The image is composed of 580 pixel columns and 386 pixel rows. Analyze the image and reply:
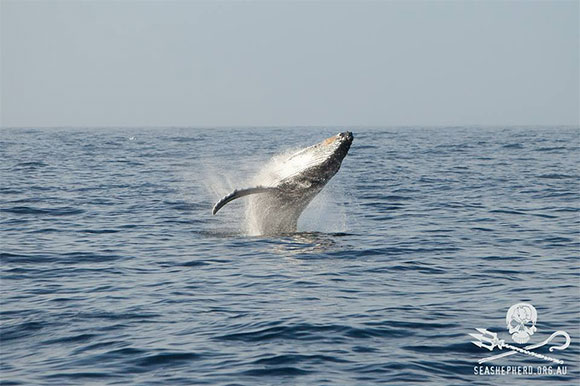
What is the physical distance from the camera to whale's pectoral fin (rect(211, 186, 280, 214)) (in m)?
19.2

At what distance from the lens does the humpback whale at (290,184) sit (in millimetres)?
19203

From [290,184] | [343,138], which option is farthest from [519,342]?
[290,184]

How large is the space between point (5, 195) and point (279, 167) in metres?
15.1

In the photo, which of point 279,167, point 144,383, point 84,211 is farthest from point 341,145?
point 84,211

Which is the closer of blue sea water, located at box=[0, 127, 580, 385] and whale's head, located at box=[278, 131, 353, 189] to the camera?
blue sea water, located at box=[0, 127, 580, 385]

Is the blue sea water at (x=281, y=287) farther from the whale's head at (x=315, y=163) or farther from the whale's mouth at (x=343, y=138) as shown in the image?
the whale's mouth at (x=343, y=138)

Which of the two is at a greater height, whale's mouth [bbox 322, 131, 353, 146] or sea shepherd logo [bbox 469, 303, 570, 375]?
whale's mouth [bbox 322, 131, 353, 146]

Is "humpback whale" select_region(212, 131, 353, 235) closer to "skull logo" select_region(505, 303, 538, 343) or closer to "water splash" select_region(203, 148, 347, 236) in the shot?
"water splash" select_region(203, 148, 347, 236)

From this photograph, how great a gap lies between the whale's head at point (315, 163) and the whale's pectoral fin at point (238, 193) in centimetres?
41

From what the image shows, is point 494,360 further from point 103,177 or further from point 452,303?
point 103,177

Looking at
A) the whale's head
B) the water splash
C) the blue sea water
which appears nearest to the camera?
the blue sea water

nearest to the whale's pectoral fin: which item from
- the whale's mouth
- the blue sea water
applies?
the blue sea water

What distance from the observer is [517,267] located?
17.8 meters

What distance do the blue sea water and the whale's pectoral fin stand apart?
1.11m
